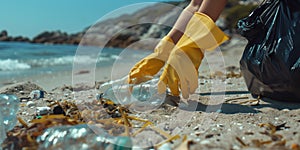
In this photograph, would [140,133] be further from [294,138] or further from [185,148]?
[294,138]

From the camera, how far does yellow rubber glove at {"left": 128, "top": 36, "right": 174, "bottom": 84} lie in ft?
6.49

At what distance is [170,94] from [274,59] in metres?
0.70

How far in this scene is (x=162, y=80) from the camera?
72.8 inches

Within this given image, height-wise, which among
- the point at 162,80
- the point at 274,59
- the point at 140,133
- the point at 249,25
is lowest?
the point at 140,133

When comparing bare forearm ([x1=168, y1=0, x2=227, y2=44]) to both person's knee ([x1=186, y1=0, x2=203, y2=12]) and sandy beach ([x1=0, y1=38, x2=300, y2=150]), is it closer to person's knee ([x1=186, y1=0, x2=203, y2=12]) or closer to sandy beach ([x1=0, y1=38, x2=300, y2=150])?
person's knee ([x1=186, y1=0, x2=203, y2=12])

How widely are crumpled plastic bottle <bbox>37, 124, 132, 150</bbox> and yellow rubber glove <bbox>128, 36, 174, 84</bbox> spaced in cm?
84

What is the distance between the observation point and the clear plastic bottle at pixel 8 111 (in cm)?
144

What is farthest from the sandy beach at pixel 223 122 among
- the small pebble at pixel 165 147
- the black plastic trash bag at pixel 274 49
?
the black plastic trash bag at pixel 274 49

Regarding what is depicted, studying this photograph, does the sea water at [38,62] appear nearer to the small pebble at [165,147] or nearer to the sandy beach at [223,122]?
the sandy beach at [223,122]

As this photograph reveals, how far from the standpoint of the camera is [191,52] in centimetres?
183

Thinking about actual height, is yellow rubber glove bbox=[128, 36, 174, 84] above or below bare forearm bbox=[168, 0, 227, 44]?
below

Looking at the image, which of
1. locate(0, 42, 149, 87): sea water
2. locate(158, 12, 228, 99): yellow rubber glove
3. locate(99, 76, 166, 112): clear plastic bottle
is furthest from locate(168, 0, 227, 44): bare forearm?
locate(0, 42, 149, 87): sea water

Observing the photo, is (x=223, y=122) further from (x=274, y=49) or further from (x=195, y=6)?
(x=195, y=6)

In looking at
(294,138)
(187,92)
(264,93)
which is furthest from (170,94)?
(294,138)
